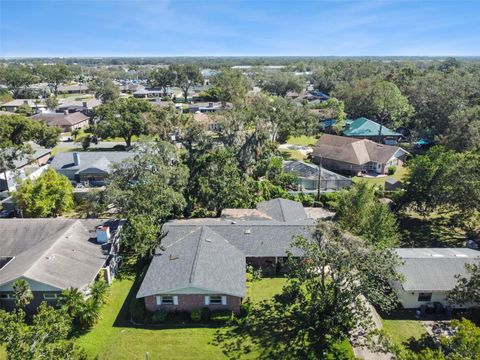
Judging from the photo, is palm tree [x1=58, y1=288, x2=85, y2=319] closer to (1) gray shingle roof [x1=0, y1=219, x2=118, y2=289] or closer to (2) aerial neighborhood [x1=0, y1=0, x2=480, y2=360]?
(2) aerial neighborhood [x1=0, y1=0, x2=480, y2=360]

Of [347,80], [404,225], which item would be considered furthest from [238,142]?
[347,80]

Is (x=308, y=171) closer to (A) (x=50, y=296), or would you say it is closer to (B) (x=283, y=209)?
(B) (x=283, y=209)

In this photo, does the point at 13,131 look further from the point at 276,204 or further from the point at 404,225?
the point at 404,225

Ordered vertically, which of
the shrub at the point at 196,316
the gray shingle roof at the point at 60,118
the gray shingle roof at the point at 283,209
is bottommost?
the shrub at the point at 196,316

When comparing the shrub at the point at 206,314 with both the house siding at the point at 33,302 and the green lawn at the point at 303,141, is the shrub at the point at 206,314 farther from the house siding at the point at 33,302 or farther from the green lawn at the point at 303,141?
the green lawn at the point at 303,141

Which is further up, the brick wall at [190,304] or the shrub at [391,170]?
the shrub at [391,170]

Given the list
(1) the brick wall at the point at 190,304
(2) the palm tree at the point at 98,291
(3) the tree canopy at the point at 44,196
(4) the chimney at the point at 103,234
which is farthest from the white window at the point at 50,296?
(3) the tree canopy at the point at 44,196

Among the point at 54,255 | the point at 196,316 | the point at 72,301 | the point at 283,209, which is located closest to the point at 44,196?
the point at 54,255
